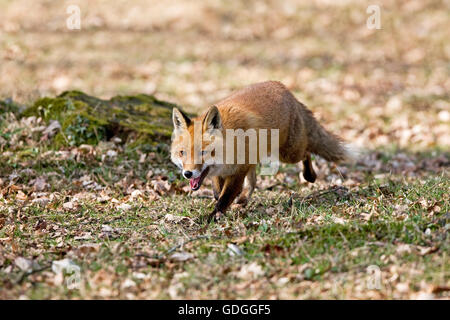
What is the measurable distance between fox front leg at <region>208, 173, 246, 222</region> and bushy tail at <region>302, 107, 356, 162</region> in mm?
1812

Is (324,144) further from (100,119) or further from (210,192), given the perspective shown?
(100,119)

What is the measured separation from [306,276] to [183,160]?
2.05 m

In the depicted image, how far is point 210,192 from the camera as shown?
24.4ft

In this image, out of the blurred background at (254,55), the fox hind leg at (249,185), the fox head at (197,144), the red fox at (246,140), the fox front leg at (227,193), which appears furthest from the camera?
the blurred background at (254,55)

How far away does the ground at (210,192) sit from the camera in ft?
13.9

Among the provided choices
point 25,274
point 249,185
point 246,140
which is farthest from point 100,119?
point 25,274

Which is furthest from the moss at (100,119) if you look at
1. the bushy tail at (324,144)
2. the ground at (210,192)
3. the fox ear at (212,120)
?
the fox ear at (212,120)

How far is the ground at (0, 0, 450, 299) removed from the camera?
4250 millimetres

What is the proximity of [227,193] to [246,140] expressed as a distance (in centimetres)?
66

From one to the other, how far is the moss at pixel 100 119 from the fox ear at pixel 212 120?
2499mm

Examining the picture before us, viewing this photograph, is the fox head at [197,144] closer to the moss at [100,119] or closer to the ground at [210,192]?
the ground at [210,192]

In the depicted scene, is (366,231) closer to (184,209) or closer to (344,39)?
(184,209)

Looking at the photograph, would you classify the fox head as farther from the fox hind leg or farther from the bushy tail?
the bushy tail
